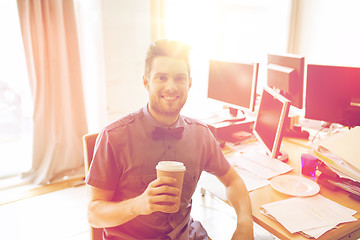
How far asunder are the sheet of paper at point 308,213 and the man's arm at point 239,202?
89 millimetres

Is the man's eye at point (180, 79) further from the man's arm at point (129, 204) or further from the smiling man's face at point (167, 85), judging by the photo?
the man's arm at point (129, 204)

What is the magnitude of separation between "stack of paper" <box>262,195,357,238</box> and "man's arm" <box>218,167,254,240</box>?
0.08 m

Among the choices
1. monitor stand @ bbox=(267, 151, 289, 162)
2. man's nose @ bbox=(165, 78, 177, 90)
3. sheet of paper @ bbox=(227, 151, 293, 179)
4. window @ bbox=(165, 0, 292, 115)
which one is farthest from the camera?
window @ bbox=(165, 0, 292, 115)

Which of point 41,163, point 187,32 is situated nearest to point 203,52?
point 187,32

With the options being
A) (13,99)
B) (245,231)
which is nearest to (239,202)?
(245,231)

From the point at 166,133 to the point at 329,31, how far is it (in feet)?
13.6

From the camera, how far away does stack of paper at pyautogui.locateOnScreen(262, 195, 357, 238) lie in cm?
113

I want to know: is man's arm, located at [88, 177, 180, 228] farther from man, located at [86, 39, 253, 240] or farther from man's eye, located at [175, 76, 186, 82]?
man's eye, located at [175, 76, 186, 82]

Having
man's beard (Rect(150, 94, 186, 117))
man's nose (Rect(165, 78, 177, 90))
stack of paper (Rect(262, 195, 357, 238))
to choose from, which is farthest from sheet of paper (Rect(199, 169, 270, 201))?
man's nose (Rect(165, 78, 177, 90))

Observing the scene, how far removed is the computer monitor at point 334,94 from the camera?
1870 mm

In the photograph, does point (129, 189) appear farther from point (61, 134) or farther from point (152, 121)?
point (61, 134)

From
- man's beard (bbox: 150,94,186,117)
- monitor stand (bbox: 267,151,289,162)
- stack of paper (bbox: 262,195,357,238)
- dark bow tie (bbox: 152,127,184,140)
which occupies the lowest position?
stack of paper (bbox: 262,195,357,238)

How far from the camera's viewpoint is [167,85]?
1.25 m

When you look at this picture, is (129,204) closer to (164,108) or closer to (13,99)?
(164,108)
